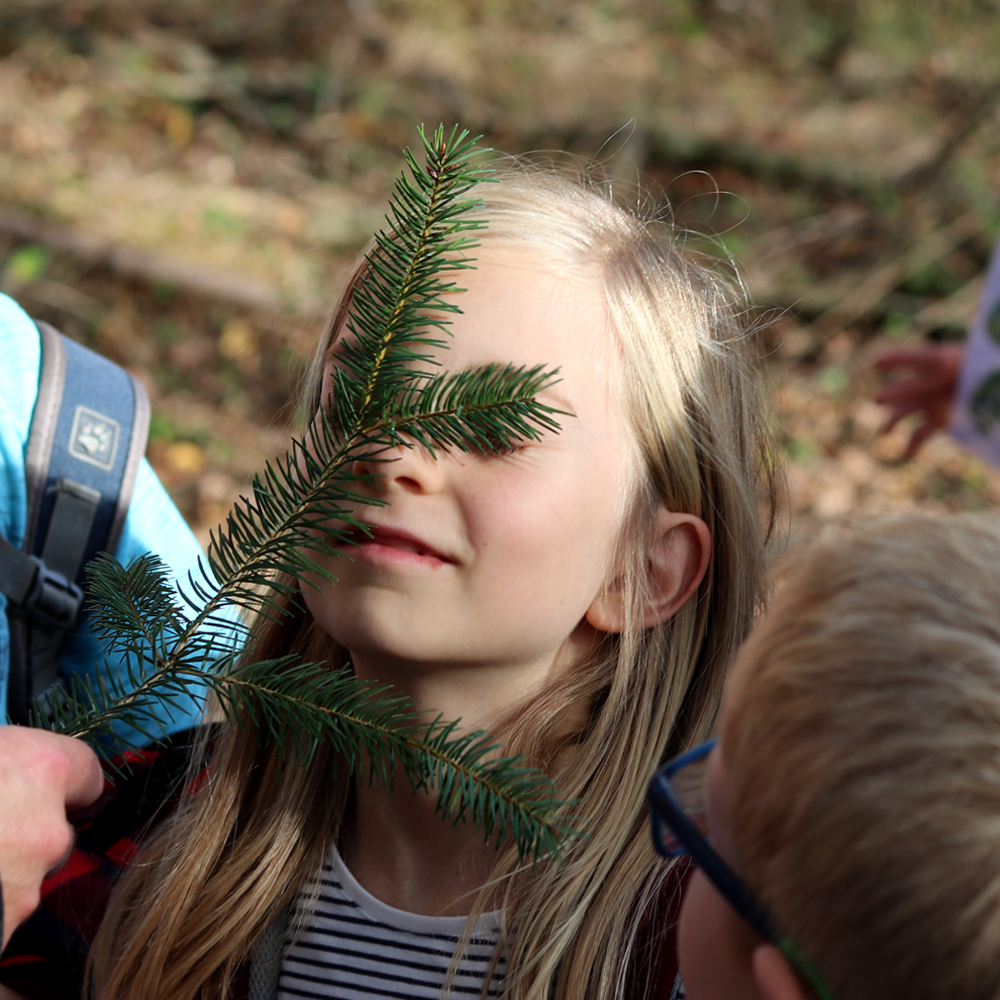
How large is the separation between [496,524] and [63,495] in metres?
0.84

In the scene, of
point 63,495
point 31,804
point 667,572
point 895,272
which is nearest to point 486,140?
point 895,272

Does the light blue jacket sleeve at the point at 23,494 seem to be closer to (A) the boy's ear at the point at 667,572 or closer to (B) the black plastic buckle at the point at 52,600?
(B) the black plastic buckle at the point at 52,600

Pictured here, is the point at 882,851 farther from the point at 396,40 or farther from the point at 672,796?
the point at 396,40

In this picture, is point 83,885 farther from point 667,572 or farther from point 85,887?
point 667,572

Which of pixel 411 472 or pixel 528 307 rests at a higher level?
pixel 528 307

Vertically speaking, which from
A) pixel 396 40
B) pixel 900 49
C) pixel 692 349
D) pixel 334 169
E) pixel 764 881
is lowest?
pixel 764 881

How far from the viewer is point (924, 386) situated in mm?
2920

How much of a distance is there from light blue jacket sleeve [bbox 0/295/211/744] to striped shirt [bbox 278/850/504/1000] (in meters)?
0.41

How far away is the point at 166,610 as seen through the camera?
0.93m

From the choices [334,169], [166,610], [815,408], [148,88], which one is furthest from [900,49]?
[166,610]

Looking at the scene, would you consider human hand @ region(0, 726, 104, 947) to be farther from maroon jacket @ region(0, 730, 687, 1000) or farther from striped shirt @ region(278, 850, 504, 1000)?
striped shirt @ region(278, 850, 504, 1000)

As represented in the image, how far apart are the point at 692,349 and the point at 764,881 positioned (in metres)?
1.00

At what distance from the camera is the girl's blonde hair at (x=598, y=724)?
1.32 metres

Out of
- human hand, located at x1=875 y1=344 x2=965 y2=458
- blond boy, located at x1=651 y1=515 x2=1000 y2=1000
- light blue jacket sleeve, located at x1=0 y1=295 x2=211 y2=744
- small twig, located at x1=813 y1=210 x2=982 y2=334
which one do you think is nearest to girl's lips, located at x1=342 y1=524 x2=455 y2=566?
light blue jacket sleeve, located at x1=0 y1=295 x2=211 y2=744
